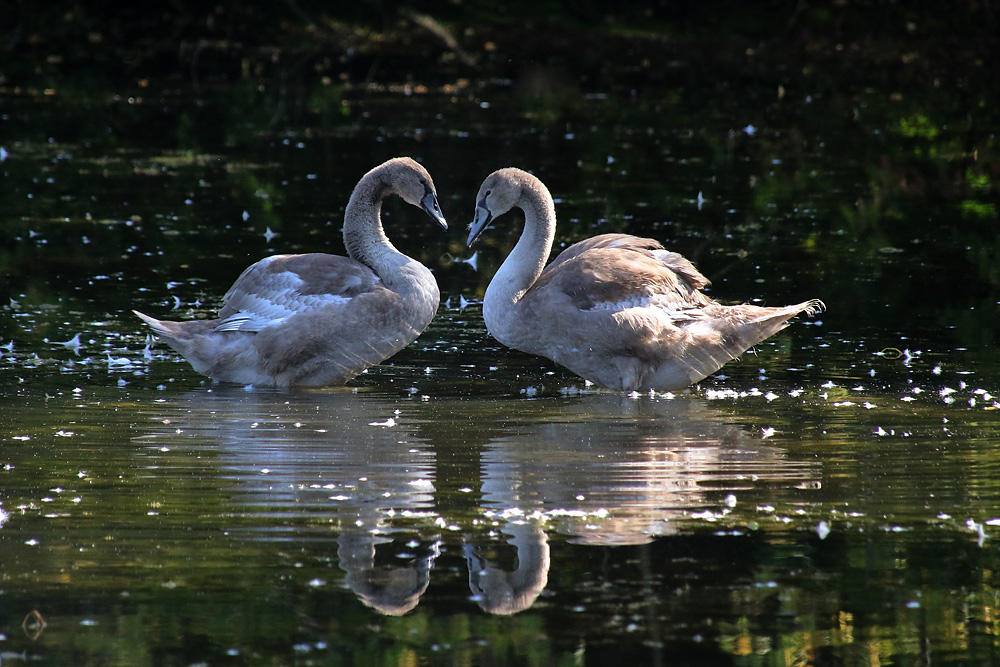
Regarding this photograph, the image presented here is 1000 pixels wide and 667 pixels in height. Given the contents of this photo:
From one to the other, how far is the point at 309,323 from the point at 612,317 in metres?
2.07

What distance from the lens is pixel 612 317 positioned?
962cm

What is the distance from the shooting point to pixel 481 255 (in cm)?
1376

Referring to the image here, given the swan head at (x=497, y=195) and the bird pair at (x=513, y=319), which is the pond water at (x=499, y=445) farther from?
the swan head at (x=497, y=195)

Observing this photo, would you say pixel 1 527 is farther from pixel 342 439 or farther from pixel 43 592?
pixel 342 439

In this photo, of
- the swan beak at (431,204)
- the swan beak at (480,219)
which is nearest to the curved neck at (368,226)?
the swan beak at (431,204)

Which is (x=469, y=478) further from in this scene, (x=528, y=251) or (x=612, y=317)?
(x=528, y=251)

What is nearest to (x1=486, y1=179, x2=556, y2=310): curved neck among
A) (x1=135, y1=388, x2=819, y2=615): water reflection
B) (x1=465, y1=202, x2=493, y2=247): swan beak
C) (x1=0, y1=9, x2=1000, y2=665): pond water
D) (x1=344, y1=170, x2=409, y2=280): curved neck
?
(x1=465, y1=202, x2=493, y2=247): swan beak

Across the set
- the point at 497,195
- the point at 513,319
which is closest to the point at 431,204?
the point at 497,195

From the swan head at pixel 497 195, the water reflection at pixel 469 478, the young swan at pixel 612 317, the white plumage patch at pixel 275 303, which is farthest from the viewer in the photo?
the swan head at pixel 497 195

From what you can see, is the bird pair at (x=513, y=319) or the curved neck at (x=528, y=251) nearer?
the bird pair at (x=513, y=319)

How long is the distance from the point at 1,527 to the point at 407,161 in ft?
16.5

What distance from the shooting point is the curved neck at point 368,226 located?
10328 mm

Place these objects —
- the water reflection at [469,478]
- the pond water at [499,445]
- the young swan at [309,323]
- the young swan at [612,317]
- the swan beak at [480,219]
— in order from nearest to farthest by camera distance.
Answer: the pond water at [499,445], the water reflection at [469,478], the young swan at [612,317], the young swan at [309,323], the swan beak at [480,219]

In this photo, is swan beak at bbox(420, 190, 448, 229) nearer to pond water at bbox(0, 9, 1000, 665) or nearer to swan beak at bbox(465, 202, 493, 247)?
swan beak at bbox(465, 202, 493, 247)
